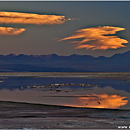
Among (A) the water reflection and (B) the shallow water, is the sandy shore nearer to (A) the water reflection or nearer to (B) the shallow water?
(A) the water reflection

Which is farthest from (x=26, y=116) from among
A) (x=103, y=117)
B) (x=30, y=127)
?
(x=103, y=117)

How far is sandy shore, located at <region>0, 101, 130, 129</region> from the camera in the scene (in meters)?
18.0

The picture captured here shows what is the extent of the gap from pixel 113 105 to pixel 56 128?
12.2 m

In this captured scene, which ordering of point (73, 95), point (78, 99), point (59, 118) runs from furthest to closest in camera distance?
point (73, 95)
point (78, 99)
point (59, 118)

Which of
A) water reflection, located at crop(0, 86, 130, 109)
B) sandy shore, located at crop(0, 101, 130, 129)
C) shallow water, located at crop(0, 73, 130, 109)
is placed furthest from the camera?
shallow water, located at crop(0, 73, 130, 109)

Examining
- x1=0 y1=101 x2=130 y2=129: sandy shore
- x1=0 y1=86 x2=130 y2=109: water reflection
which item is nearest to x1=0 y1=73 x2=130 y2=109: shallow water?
x1=0 y1=86 x2=130 y2=109: water reflection

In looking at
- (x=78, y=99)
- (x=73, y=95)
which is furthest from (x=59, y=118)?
(x=73, y=95)

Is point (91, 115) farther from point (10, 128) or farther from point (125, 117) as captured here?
point (10, 128)

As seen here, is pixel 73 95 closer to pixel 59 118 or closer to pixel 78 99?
pixel 78 99

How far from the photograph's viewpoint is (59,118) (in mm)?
20375

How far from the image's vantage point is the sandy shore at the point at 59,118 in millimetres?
18000

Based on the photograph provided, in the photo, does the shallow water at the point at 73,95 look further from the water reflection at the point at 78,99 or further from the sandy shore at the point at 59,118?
the sandy shore at the point at 59,118

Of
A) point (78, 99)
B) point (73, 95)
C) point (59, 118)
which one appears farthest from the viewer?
point (73, 95)

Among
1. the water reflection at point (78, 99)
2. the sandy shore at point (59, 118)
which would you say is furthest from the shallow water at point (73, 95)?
the sandy shore at point (59, 118)
